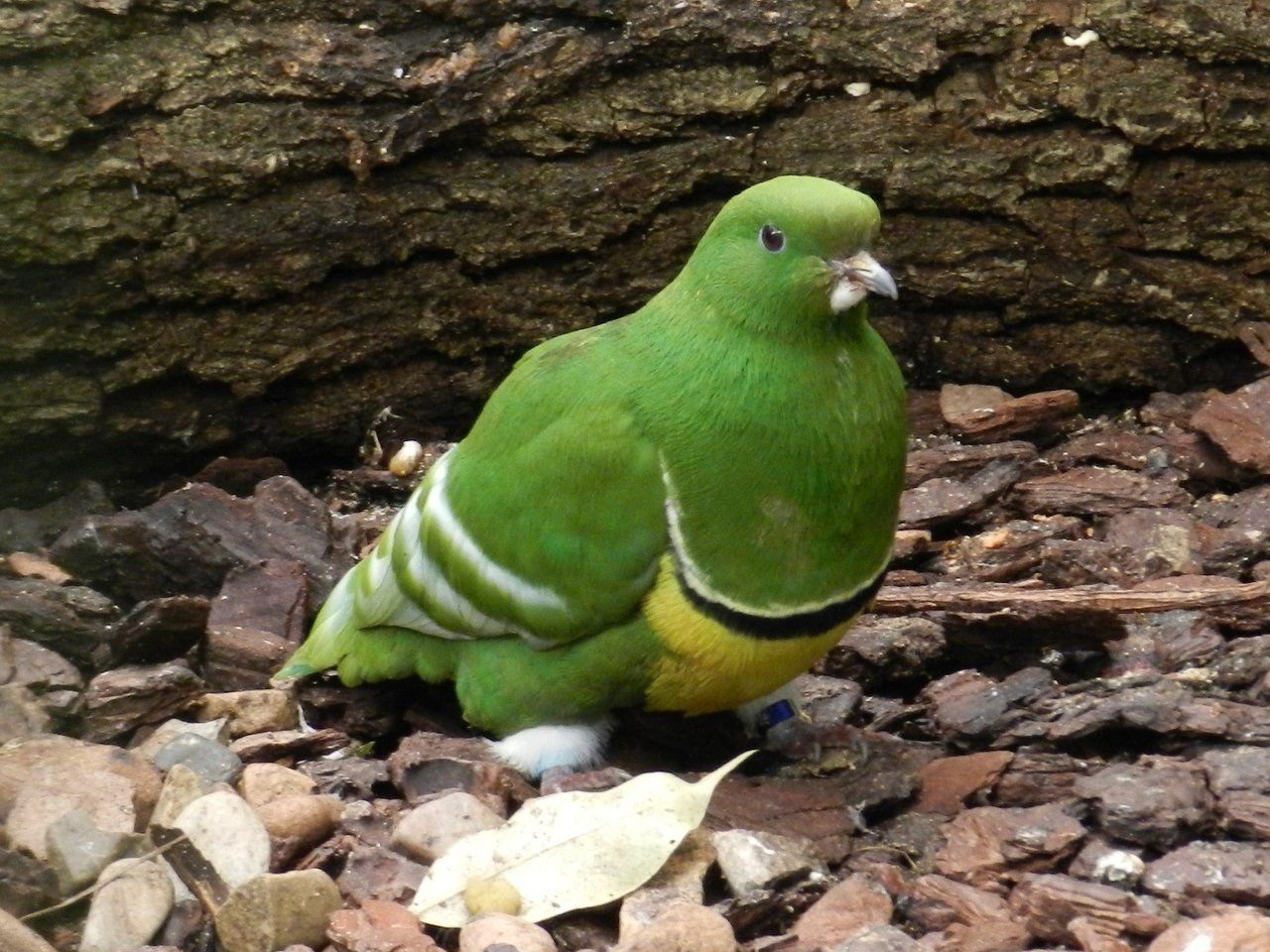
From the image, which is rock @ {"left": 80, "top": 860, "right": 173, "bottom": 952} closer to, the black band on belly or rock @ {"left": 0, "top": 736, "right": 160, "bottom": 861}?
rock @ {"left": 0, "top": 736, "right": 160, "bottom": 861}

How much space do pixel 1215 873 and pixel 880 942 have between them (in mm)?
567

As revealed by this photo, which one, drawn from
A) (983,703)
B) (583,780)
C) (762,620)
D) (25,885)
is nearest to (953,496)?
(983,703)

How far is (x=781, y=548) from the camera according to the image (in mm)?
3537

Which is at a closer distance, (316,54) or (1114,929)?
(1114,929)

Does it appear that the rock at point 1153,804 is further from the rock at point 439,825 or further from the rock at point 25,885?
the rock at point 25,885

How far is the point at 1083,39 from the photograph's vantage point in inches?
185

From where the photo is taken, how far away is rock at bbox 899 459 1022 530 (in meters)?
4.72

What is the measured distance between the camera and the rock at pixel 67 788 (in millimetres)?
3385

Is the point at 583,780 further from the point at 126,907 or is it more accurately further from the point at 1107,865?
the point at 1107,865

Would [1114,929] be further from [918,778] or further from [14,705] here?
[14,705]

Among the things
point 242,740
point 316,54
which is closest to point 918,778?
point 242,740

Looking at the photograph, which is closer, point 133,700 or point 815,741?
point 815,741

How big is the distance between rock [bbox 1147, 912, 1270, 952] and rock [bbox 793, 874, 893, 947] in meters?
0.48

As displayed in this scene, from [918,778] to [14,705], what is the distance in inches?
73.9
